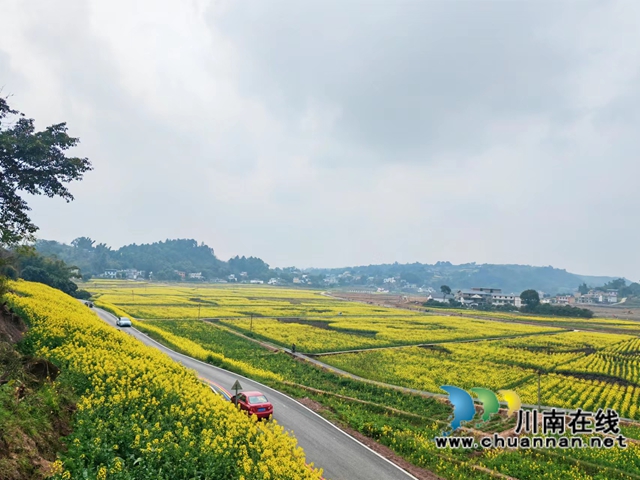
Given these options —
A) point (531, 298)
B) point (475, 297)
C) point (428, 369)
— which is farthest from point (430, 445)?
point (475, 297)

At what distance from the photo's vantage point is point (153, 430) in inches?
393

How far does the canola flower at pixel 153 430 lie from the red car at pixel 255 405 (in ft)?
10.9

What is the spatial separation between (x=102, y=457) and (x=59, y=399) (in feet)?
10.2

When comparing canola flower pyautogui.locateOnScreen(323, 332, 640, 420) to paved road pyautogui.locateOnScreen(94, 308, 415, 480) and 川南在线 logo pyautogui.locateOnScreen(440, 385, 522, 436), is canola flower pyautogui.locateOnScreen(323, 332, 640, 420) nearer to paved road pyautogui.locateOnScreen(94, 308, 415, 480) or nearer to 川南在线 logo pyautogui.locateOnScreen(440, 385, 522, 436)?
川南在线 logo pyautogui.locateOnScreen(440, 385, 522, 436)

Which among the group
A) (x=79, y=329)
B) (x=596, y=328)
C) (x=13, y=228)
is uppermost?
(x=13, y=228)

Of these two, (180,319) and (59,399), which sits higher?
(59,399)

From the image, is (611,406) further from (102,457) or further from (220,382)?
(102,457)

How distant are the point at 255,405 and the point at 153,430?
300 inches

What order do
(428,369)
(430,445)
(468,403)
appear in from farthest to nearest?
(428,369) → (468,403) → (430,445)

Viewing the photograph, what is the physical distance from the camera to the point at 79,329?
58.2 feet

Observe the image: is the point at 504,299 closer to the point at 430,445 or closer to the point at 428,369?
the point at 428,369

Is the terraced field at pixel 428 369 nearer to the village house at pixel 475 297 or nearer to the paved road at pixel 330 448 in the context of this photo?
the paved road at pixel 330 448

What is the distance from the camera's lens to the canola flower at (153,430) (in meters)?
8.77

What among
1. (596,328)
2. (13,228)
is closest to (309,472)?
(13,228)
